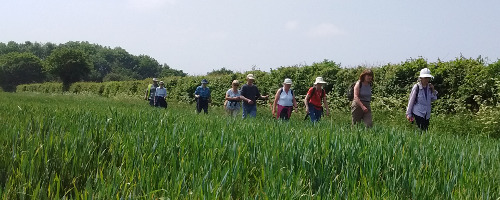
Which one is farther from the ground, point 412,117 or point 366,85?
point 366,85

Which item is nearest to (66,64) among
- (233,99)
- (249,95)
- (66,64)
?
(66,64)

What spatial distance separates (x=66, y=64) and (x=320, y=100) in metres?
65.7

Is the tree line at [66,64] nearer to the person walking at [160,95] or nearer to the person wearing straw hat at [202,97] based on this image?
the person walking at [160,95]

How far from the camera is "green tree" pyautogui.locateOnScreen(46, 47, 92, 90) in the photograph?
217 feet

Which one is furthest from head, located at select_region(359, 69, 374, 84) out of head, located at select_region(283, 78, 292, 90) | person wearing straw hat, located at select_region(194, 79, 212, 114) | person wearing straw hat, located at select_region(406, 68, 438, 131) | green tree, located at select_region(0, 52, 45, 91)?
green tree, located at select_region(0, 52, 45, 91)

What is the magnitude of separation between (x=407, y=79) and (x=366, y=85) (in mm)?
6499

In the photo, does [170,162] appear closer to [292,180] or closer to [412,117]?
[292,180]

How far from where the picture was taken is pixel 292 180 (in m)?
2.04

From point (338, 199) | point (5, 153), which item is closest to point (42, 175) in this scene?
point (5, 153)

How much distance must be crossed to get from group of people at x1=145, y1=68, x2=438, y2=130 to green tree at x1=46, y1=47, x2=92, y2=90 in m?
61.7

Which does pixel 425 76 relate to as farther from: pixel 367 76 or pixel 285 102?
pixel 285 102

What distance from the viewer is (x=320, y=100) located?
9.02m

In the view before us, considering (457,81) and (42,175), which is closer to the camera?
(42,175)

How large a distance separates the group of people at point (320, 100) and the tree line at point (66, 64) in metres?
58.9
